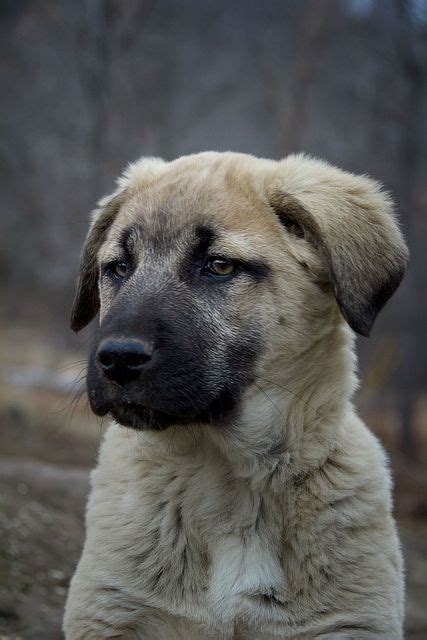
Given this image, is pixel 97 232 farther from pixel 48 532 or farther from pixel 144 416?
pixel 48 532

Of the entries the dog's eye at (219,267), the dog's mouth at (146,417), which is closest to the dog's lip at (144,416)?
the dog's mouth at (146,417)

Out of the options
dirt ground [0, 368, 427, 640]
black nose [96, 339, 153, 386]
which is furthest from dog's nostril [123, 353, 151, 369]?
dirt ground [0, 368, 427, 640]

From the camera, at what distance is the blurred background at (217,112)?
31.8 feet

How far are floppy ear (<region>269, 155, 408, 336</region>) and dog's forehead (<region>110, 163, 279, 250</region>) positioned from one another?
106mm

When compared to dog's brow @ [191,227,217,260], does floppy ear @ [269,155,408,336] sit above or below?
above

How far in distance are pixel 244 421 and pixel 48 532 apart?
2.44m

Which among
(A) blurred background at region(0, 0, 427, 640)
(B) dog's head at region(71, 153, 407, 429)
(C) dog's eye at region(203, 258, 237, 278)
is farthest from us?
(A) blurred background at region(0, 0, 427, 640)

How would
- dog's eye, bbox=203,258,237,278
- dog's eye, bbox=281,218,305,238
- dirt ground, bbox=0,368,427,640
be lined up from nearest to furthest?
dog's eye, bbox=203,258,237,278, dog's eye, bbox=281,218,305,238, dirt ground, bbox=0,368,427,640

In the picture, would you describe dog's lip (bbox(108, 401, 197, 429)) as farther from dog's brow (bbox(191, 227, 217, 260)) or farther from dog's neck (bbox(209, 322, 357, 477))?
dog's brow (bbox(191, 227, 217, 260))

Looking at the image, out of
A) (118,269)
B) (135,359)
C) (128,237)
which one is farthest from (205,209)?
(135,359)

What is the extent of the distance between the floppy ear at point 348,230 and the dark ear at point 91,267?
0.83 m

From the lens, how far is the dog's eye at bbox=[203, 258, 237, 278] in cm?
329

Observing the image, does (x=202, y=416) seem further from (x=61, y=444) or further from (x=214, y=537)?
(x=61, y=444)

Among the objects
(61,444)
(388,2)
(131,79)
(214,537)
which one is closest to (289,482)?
(214,537)
